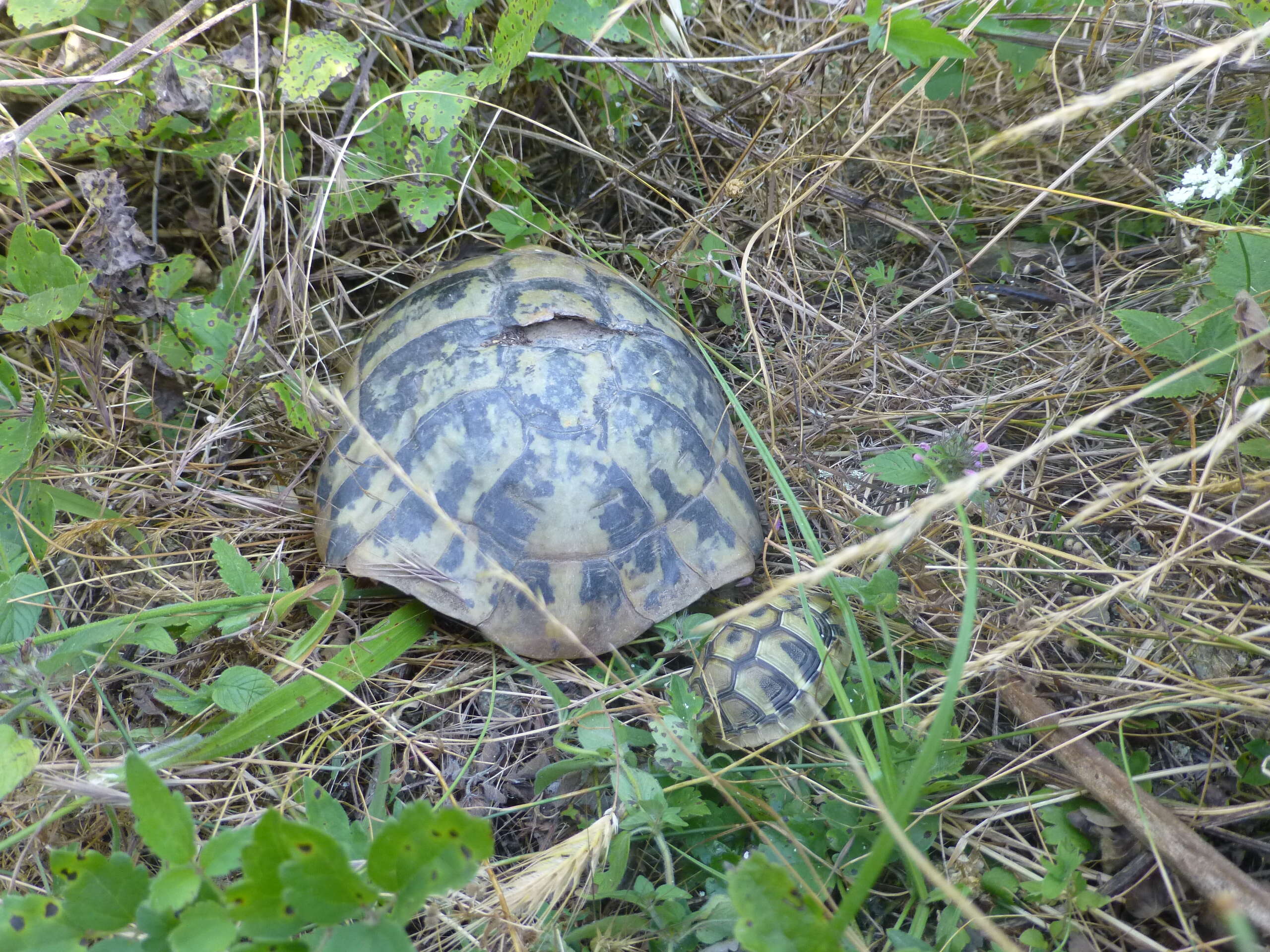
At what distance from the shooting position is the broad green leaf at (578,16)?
6.27 ft

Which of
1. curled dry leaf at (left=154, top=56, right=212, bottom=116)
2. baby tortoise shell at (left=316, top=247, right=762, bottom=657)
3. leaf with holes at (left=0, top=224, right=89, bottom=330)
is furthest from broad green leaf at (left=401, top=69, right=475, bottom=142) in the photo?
leaf with holes at (left=0, top=224, right=89, bottom=330)

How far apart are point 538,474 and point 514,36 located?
104 centimetres

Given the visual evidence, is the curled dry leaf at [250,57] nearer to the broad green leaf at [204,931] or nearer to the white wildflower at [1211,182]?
the broad green leaf at [204,931]

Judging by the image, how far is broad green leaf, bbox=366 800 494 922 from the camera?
0.96 m

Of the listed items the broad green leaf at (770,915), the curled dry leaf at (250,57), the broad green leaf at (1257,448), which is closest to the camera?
the broad green leaf at (770,915)

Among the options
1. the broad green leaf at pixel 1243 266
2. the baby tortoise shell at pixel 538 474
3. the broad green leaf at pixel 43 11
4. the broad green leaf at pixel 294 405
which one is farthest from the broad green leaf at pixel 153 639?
the broad green leaf at pixel 1243 266

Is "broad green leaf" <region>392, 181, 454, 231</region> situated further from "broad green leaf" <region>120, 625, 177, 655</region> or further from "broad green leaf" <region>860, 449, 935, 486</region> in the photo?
"broad green leaf" <region>860, 449, 935, 486</region>

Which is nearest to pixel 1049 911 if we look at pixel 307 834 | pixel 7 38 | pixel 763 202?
pixel 307 834

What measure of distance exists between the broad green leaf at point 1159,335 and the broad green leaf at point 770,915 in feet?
4.44

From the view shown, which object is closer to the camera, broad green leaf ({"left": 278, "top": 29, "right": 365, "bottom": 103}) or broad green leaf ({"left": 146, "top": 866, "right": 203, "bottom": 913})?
broad green leaf ({"left": 146, "top": 866, "right": 203, "bottom": 913})

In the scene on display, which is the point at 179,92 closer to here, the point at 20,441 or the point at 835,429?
the point at 20,441

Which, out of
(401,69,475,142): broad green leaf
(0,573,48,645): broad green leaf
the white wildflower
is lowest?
(0,573,48,645): broad green leaf

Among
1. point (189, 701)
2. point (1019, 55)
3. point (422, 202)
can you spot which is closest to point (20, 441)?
point (189, 701)

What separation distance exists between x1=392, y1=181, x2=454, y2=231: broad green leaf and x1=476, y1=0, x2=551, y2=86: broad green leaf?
0.29 m
